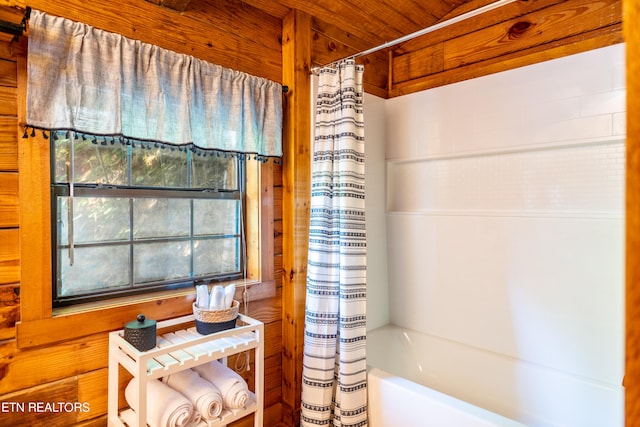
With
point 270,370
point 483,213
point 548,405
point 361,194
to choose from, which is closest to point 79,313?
point 270,370

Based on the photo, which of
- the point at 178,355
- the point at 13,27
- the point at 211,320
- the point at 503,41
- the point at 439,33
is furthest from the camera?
the point at 439,33

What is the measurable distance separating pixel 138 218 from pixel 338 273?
0.98m

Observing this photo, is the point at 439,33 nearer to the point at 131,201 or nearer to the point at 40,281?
the point at 131,201

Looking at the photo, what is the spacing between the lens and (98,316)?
1.38 metres

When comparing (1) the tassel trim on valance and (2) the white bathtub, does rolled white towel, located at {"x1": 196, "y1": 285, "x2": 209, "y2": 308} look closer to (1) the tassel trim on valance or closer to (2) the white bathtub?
(1) the tassel trim on valance

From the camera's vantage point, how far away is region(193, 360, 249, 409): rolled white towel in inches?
55.4

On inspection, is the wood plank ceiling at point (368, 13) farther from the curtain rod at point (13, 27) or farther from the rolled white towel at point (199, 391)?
the rolled white towel at point (199, 391)

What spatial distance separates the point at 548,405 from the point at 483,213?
1040mm

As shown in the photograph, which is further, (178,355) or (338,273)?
(338,273)

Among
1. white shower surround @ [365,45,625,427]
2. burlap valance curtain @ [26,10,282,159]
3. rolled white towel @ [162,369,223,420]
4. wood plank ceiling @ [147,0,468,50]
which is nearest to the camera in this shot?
burlap valance curtain @ [26,10,282,159]

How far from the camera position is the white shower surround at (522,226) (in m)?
1.67

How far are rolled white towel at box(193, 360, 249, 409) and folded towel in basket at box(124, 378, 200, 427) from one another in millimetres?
126

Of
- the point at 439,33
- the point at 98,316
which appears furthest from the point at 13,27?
the point at 439,33

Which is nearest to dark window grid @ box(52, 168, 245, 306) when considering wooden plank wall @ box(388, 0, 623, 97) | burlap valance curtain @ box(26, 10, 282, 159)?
burlap valance curtain @ box(26, 10, 282, 159)
